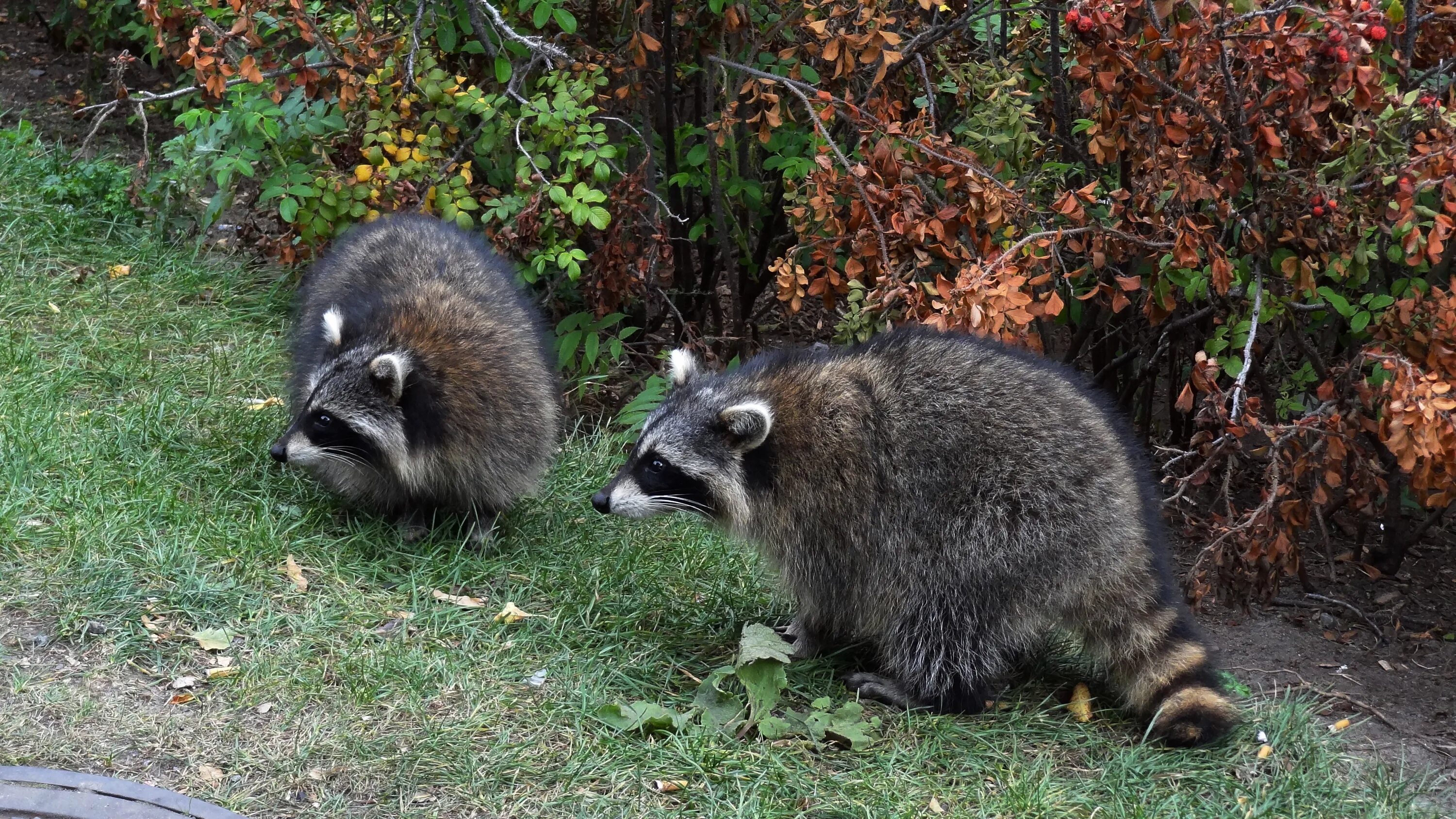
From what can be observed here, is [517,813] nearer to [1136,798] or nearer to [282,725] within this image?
[282,725]

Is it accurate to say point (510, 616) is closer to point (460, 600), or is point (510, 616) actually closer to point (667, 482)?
point (460, 600)

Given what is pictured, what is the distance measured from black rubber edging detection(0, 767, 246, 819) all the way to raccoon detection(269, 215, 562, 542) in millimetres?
1439

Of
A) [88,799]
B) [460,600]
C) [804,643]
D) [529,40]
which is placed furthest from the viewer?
[529,40]

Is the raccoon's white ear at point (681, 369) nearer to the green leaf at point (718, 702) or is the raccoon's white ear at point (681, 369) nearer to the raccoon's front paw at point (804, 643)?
the raccoon's front paw at point (804, 643)

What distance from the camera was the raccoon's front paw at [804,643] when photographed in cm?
436

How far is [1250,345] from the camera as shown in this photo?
4.69 m

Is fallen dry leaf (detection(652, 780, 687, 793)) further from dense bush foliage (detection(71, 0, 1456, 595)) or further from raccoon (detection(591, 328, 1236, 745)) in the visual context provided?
dense bush foliage (detection(71, 0, 1456, 595))

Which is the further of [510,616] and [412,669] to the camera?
[510,616]

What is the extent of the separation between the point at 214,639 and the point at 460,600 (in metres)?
0.78

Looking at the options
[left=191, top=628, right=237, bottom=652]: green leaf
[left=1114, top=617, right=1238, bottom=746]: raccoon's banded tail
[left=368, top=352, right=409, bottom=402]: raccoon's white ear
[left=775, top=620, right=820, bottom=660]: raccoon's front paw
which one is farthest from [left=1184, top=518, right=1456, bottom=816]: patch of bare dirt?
[left=191, top=628, right=237, bottom=652]: green leaf

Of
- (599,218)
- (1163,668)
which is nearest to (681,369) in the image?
(599,218)

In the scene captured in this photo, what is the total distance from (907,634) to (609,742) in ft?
3.09

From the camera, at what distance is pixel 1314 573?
5.79 meters

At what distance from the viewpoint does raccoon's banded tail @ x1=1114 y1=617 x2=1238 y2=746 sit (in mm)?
3922
